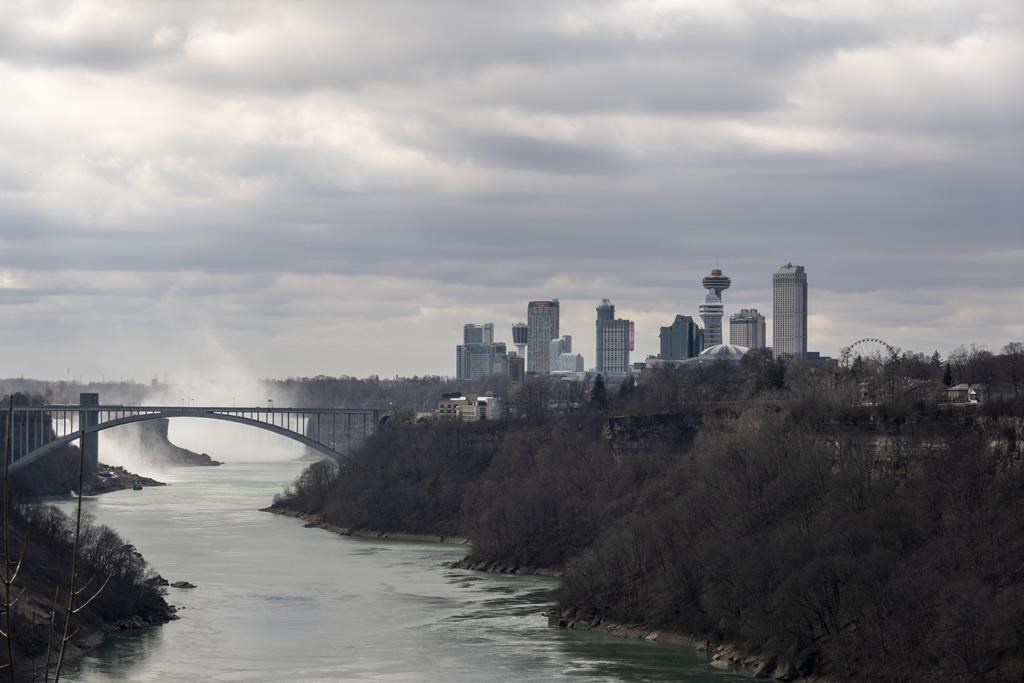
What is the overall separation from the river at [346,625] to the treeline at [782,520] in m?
1.92

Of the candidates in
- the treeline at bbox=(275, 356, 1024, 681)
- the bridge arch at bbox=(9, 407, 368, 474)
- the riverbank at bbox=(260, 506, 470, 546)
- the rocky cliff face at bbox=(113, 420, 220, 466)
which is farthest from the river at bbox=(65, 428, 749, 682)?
the rocky cliff face at bbox=(113, 420, 220, 466)

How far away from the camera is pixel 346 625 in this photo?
4075 centimetres

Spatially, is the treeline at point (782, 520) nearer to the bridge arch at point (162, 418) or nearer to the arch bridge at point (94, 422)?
the bridge arch at point (162, 418)

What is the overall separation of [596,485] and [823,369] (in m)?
30.6

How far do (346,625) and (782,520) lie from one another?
11.4m

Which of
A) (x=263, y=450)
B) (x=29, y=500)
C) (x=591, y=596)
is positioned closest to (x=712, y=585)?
(x=591, y=596)

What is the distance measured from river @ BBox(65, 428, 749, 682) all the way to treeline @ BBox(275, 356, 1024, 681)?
192 cm

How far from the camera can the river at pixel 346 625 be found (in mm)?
33469

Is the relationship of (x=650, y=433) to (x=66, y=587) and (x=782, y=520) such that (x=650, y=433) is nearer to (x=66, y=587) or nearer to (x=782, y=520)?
(x=782, y=520)

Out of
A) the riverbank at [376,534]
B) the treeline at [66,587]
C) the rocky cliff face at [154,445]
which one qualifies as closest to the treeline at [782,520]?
the riverbank at [376,534]

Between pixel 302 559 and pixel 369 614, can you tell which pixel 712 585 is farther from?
pixel 302 559

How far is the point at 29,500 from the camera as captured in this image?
54.7m

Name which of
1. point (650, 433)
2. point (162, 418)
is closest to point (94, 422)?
point (162, 418)

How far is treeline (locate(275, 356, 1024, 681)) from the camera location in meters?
32.1
